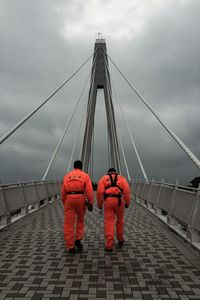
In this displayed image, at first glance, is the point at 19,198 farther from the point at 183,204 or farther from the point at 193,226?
the point at 193,226

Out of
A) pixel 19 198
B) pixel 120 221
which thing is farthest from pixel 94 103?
pixel 120 221

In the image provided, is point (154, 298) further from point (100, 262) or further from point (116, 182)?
point (116, 182)

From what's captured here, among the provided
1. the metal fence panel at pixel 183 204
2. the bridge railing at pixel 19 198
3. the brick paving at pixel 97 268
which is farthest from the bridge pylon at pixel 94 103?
the brick paving at pixel 97 268

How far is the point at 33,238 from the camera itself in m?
8.12

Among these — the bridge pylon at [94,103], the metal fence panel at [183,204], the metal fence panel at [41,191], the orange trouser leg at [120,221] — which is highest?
the bridge pylon at [94,103]

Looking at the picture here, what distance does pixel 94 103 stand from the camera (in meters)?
29.6

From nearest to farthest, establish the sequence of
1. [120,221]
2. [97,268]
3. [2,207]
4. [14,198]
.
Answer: [97,268] < [120,221] < [2,207] < [14,198]

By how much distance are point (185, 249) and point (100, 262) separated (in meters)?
1.80

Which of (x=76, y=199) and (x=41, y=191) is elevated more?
(x=76, y=199)

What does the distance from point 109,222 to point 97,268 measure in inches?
63.2

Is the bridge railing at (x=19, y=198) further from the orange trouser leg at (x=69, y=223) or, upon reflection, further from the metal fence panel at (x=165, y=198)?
the metal fence panel at (x=165, y=198)

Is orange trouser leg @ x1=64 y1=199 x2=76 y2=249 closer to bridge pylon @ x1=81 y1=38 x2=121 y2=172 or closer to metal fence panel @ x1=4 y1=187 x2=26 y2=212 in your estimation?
metal fence panel @ x1=4 y1=187 x2=26 y2=212

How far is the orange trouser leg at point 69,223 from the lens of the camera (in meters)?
6.74

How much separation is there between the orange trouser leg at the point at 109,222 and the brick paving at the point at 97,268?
23cm
